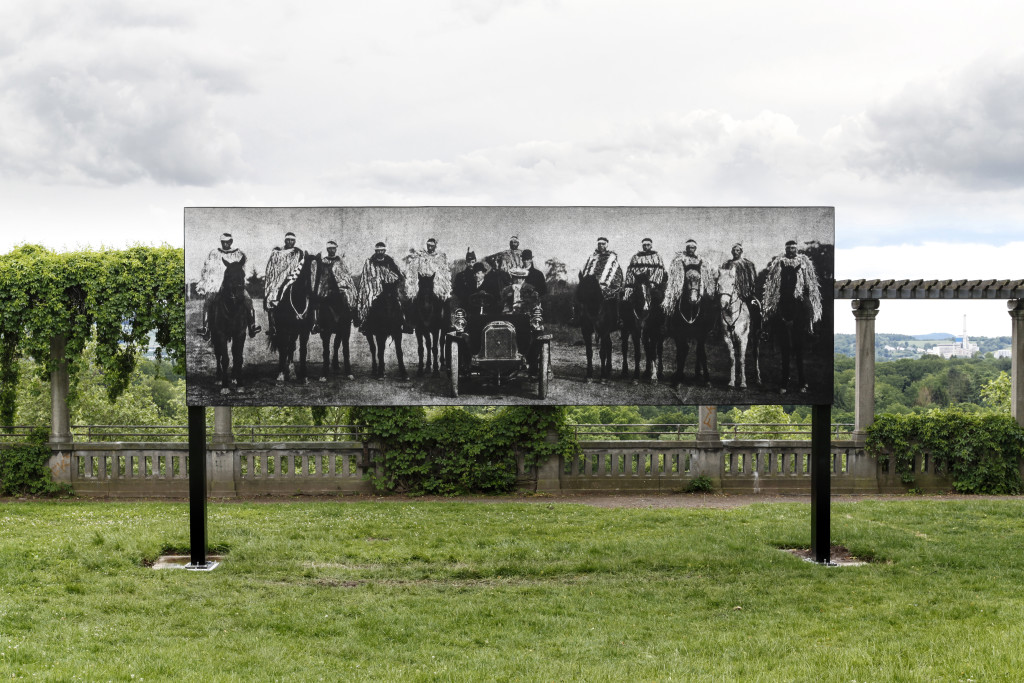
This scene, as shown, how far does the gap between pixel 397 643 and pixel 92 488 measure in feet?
38.1

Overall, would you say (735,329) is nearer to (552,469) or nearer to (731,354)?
(731,354)

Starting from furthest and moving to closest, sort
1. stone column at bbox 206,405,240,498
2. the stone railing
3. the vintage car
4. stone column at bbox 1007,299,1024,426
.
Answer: stone column at bbox 1007,299,1024,426, the stone railing, stone column at bbox 206,405,240,498, the vintage car

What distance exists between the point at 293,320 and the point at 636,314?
4205mm

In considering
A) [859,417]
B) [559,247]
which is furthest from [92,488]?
[859,417]

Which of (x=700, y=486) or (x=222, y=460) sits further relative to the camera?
(x=700, y=486)

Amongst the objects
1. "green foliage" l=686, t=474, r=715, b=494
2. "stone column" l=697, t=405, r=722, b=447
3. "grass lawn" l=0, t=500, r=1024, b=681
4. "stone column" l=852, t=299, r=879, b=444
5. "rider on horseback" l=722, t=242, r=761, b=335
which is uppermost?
"rider on horseback" l=722, t=242, r=761, b=335

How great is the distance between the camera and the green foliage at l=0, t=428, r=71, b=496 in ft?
54.4

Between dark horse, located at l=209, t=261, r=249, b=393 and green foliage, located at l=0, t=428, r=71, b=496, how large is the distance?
8.78m

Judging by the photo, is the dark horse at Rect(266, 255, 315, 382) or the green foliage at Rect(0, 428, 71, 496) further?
the green foliage at Rect(0, 428, 71, 496)

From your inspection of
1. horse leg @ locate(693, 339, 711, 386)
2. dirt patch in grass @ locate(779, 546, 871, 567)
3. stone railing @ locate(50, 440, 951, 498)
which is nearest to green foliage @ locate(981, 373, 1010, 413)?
stone railing @ locate(50, 440, 951, 498)

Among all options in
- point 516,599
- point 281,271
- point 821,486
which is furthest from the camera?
point 821,486

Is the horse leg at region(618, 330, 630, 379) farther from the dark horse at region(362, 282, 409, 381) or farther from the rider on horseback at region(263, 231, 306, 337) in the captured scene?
the rider on horseback at region(263, 231, 306, 337)

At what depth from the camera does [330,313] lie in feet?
33.4

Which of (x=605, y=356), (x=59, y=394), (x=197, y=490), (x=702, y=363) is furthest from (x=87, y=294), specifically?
(x=702, y=363)
